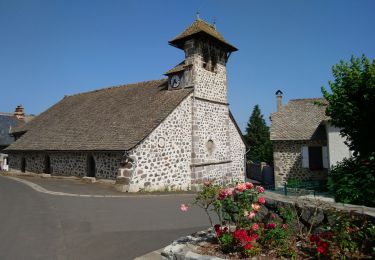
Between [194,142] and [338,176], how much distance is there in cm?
966

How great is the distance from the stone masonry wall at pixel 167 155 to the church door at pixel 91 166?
3.69 metres

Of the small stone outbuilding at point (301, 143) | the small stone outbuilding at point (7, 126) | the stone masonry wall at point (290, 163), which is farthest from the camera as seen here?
the small stone outbuilding at point (7, 126)

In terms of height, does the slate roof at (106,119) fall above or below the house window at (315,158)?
above

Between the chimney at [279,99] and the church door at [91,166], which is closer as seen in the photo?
the church door at [91,166]

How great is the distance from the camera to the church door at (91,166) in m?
15.9

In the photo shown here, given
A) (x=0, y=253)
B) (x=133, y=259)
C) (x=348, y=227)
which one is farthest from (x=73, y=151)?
(x=348, y=227)

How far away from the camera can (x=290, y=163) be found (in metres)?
19.0

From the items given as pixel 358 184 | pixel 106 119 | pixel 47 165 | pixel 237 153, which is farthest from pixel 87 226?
pixel 237 153

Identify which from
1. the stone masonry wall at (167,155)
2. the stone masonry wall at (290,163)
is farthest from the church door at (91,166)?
the stone masonry wall at (290,163)

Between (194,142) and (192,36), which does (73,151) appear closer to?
(194,142)

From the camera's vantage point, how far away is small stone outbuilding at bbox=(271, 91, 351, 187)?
17.7 meters

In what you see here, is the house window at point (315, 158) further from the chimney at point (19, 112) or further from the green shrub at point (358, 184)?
the chimney at point (19, 112)

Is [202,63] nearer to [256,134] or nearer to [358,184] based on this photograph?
[358,184]

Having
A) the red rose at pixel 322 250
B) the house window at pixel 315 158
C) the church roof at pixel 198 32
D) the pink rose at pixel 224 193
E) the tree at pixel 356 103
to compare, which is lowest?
the red rose at pixel 322 250
